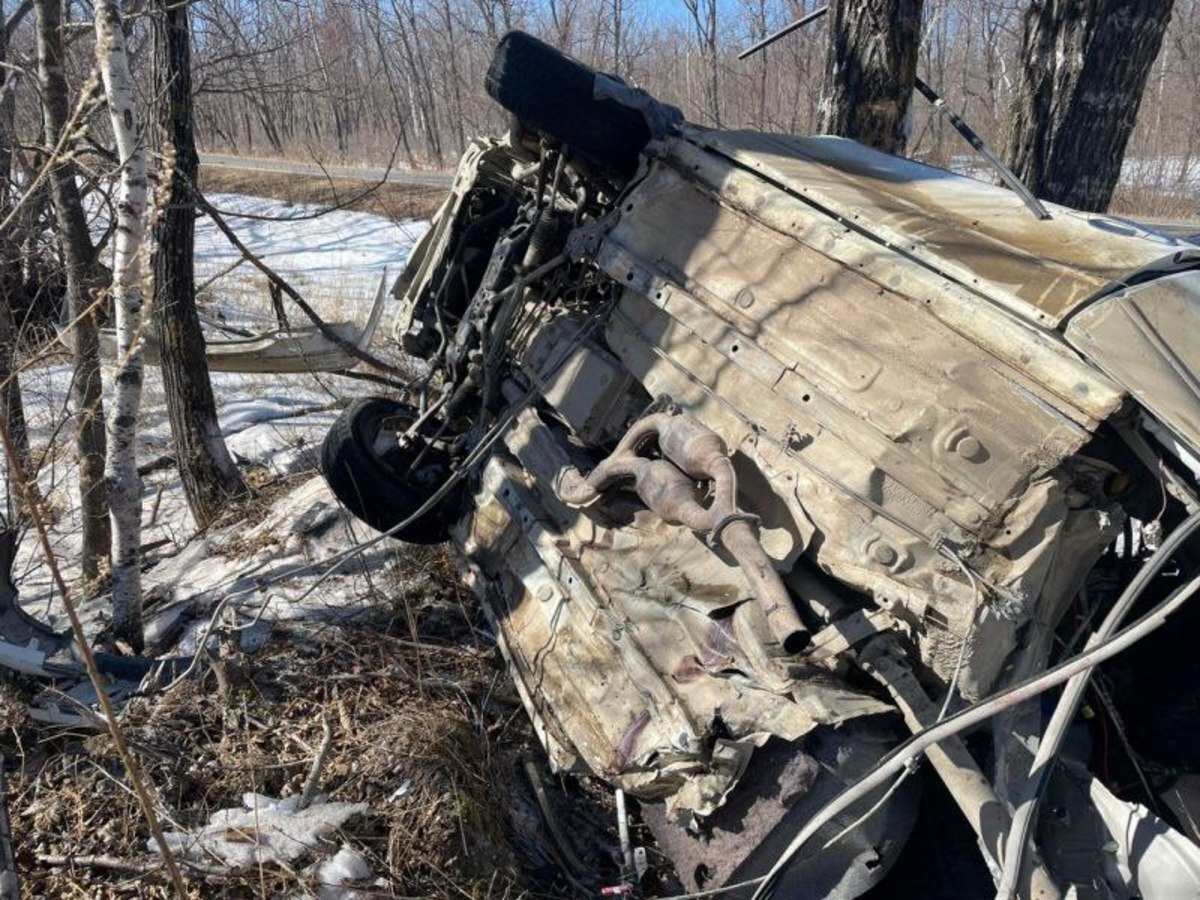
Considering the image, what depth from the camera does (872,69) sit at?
5.28 m

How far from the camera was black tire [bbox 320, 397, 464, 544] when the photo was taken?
437cm

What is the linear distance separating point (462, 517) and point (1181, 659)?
2755mm

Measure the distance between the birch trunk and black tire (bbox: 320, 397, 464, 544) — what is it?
844mm

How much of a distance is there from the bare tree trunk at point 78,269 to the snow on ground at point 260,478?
0.24m

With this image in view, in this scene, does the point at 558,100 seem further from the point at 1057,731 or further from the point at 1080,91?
the point at 1080,91

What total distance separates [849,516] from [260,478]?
216 inches

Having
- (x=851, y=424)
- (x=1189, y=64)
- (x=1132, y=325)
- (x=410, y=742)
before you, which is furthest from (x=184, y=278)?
(x=1189, y=64)

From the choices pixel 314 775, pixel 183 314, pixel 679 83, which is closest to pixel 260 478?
pixel 183 314

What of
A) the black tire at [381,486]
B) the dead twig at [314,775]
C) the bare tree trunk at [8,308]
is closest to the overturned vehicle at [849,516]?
the black tire at [381,486]

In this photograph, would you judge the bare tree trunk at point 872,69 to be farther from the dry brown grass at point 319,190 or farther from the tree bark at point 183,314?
the dry brown grass at point 319,190

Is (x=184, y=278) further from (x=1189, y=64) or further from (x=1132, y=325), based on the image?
(x=1189, y=64)

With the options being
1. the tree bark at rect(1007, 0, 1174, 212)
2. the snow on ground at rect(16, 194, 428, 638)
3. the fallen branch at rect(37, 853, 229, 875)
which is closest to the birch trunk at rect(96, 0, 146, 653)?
the snow on ground at rect(16, 194, 428, 638)

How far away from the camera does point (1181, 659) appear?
10.6ft

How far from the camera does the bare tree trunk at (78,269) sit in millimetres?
5859
